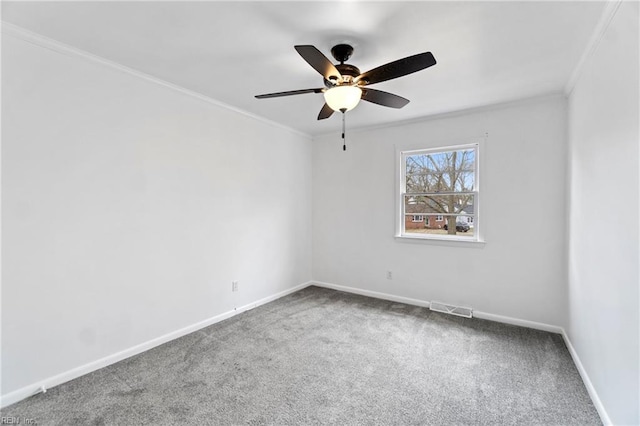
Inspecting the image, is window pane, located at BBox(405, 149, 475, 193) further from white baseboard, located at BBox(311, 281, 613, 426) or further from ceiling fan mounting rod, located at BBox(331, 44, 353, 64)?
ceiling fan mounting rod, located at BBox(331, 44, 353, 64)

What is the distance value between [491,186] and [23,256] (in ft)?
14.1

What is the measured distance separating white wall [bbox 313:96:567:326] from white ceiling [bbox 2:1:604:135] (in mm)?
647

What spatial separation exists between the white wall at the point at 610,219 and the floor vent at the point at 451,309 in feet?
3.71

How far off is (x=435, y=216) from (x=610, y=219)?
7.22 feet

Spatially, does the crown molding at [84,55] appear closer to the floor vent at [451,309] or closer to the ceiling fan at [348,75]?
the ceiling fan at [348,75]

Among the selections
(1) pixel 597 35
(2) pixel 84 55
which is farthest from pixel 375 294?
(2) pixel 84 55

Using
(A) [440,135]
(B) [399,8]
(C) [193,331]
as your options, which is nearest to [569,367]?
(A) [440,135]

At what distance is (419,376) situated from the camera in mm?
2383

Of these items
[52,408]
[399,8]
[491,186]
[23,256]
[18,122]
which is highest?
[399,8]

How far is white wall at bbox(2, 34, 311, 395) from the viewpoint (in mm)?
2076

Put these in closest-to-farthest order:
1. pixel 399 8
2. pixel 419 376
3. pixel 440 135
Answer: pixel 399 8 < pixel 419 376 < pixel 440 135

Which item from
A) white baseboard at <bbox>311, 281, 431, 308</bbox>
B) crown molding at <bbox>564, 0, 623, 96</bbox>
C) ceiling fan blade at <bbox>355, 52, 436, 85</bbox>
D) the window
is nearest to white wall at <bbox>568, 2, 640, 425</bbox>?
crown molding at <bbox>564, 0, 623, 96</bbox>

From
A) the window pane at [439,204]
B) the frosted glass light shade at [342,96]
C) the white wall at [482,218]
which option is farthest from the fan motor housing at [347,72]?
the window pane at [439,204]

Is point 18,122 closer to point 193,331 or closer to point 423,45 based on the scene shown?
point 193,331
